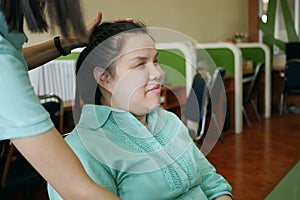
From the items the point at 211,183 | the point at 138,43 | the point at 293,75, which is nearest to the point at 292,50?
the point at 293,75

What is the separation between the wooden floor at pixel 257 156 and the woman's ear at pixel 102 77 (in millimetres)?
1340

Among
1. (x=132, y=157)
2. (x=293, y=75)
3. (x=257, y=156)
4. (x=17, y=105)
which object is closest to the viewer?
(x=17, y=105)

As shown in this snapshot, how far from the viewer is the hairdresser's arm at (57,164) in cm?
57

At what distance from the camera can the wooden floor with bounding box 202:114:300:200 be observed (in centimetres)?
285

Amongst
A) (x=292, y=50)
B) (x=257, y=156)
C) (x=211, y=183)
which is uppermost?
(x=211, y=183)

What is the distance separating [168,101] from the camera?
3244mm

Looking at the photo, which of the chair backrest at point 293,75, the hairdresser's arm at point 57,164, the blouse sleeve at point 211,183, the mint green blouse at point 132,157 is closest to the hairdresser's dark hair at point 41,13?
the hairdresser's arm at point 57,164

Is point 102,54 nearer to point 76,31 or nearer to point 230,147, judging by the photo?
point 76,31

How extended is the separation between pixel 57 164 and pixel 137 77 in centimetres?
41

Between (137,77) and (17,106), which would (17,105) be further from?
(137,77)

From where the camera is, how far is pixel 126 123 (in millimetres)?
999

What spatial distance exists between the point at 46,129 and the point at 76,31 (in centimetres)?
17

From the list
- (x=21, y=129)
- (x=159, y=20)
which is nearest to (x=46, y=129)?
(x=21, y=129)

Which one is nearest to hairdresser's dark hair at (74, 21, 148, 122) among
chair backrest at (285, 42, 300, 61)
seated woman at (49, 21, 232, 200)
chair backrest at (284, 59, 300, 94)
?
seated woman at (49, 21, 232, 200)
